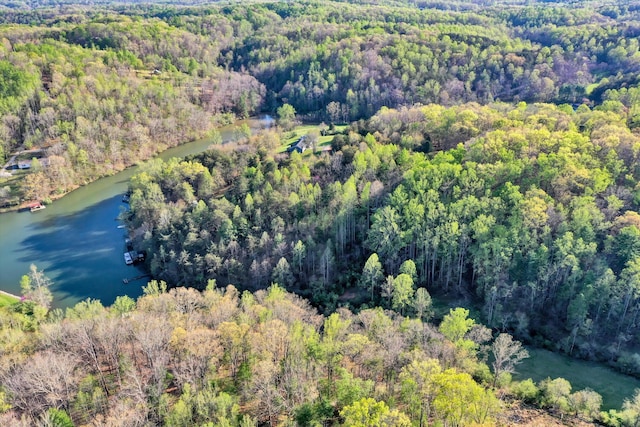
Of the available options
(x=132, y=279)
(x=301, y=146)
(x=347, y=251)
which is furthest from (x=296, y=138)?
(x=132, y=279)

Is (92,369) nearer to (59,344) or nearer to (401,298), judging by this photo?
(59,344)

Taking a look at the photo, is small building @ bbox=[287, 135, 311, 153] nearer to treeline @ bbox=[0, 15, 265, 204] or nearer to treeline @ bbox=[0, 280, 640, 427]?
treeline @ bbox=[0, 15, 265, 204]

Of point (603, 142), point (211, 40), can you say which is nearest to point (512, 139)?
point (603, 142)

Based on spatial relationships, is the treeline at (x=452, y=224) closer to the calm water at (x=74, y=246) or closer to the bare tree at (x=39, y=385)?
the calm water at (x=74, y=246)

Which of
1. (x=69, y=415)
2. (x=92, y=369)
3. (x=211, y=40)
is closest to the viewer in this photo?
(x=69, y=415)

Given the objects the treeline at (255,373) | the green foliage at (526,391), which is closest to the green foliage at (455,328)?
the treeline at (255,373)

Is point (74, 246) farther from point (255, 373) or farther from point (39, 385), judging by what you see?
point (255, 373)
